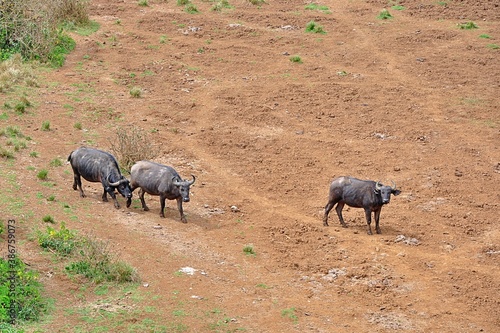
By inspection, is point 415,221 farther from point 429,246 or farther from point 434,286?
point 434,286

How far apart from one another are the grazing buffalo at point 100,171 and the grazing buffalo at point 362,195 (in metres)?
4.74

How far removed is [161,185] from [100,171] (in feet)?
5.10

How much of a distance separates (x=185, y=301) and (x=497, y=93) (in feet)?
53.8

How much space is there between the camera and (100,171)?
18.0 metres

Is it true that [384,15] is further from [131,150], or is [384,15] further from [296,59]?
[131,150]

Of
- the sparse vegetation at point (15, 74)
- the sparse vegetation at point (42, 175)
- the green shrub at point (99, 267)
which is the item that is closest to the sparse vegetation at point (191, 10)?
the sparse vegetation at point (15, 74)

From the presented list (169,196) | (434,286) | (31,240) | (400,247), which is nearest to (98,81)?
(169,196)

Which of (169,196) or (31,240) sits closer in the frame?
(31,240)

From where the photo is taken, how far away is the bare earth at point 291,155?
573 inches

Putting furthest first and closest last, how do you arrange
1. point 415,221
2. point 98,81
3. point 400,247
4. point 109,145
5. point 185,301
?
point 98,81
point 109,145
point 415,221
point 400,247
point 185,301

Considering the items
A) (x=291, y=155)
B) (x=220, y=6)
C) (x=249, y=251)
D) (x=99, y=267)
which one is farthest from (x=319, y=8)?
(x=99, y=267)

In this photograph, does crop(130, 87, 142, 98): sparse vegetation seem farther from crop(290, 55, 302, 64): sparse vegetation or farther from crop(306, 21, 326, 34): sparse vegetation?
crop(306, 21, 326, 34): sparse vegetation

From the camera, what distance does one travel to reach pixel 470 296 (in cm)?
1482

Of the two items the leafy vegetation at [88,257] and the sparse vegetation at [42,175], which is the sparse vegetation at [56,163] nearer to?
the sparse vegetation at [42,175]
